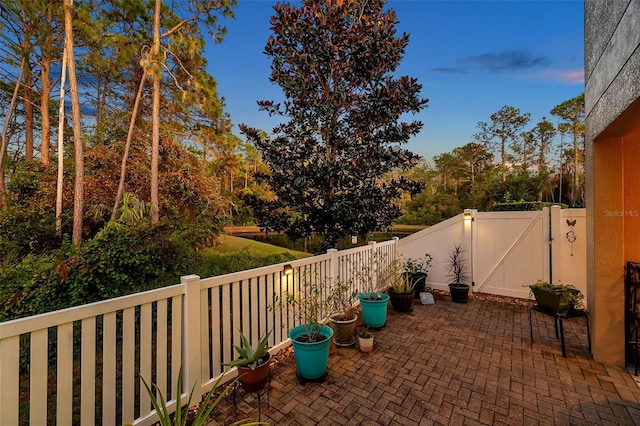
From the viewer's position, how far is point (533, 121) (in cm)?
2191

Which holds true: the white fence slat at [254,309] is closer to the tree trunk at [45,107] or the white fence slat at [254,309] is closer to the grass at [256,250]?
the grass at [256,250]

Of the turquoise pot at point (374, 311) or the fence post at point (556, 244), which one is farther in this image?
the fence post at point (556, 244)

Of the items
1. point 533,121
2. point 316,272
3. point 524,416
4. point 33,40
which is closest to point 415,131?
point 316,272

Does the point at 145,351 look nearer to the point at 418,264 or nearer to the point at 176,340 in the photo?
the point at 176,340

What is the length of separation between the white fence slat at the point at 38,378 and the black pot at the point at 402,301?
13.3 feet

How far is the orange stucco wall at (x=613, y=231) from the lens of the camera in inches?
108

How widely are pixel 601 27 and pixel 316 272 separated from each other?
12.6 feet

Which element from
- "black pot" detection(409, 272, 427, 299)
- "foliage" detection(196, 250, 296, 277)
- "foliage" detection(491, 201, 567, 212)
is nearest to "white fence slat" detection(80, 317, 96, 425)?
"foliage" detection(196, 250, 296, 277)

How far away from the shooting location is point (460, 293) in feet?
16.1

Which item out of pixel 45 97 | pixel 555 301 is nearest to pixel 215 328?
pixel 555 301

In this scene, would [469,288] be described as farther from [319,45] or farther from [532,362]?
[319,45]

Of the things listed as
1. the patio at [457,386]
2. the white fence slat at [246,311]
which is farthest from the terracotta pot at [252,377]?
the white fence slat at [246,311]

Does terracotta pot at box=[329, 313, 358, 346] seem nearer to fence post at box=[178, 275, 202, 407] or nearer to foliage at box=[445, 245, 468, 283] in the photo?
fence post at box=[178, 275, 202, 407]

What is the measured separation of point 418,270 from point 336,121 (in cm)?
336
